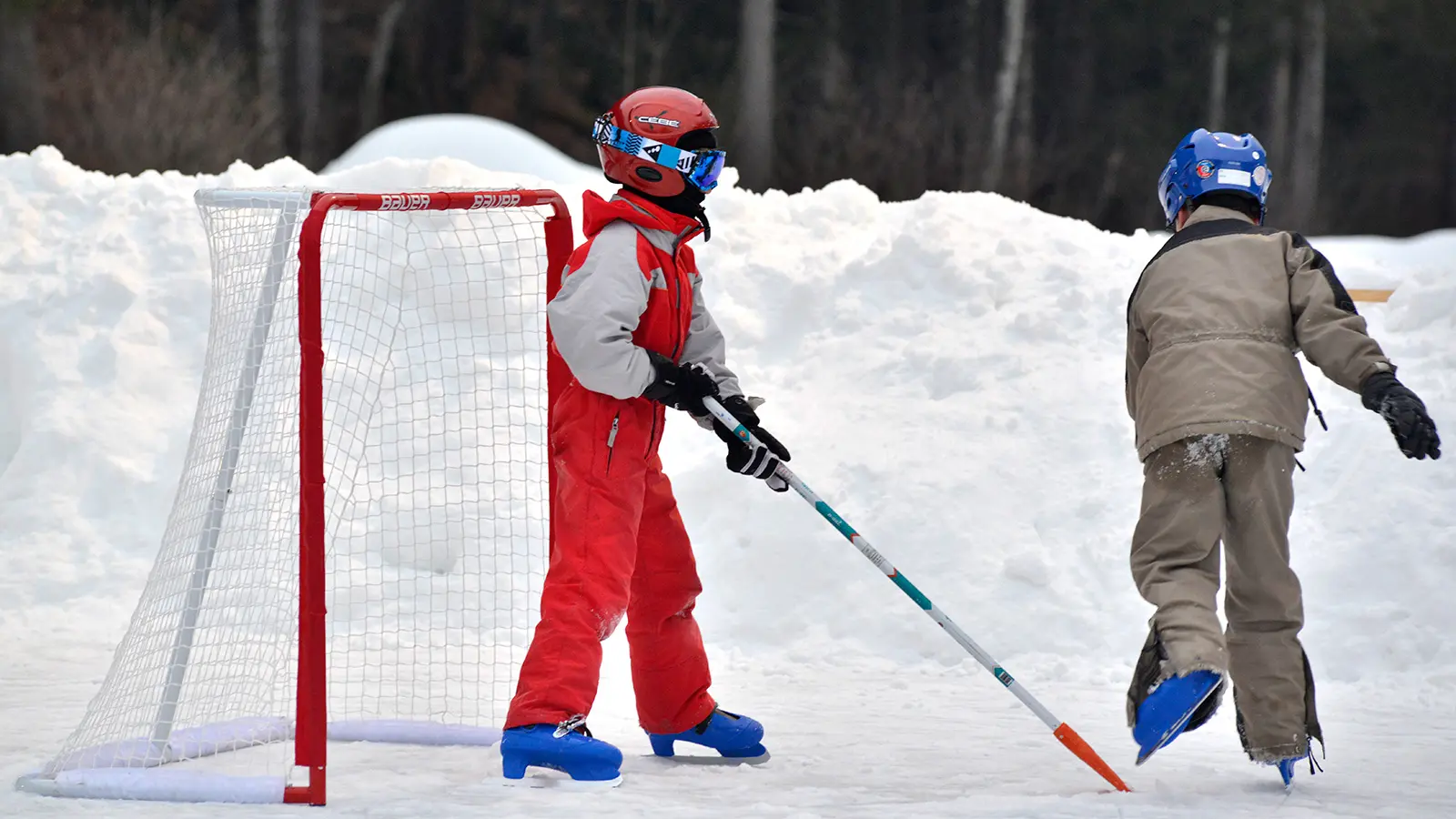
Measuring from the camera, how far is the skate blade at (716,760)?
4.40 metres

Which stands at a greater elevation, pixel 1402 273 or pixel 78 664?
pixel 1402 273

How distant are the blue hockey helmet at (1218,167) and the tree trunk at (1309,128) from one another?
2288 centimetres

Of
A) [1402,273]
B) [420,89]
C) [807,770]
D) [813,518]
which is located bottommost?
[807,770]

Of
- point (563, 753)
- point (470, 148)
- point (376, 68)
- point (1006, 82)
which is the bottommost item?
point (563, 753)

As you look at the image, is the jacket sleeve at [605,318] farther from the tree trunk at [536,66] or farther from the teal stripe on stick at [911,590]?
the tree trunk at [536,66]

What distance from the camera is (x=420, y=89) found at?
86.3ft

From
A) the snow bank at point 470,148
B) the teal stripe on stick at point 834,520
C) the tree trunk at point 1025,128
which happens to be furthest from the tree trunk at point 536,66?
the teal stripe on stick at point 834,520

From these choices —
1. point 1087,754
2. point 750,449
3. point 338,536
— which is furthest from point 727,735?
point 338,536

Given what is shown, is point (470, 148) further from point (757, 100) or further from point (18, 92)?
point (757, 100)

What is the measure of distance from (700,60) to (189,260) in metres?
18.5

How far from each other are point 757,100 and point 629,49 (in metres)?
5.77

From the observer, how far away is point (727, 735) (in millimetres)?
4418

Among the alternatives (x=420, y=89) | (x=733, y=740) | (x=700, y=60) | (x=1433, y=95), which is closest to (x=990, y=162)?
(x=700, y=60)

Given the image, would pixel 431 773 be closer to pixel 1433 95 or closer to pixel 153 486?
pixel 153 486
